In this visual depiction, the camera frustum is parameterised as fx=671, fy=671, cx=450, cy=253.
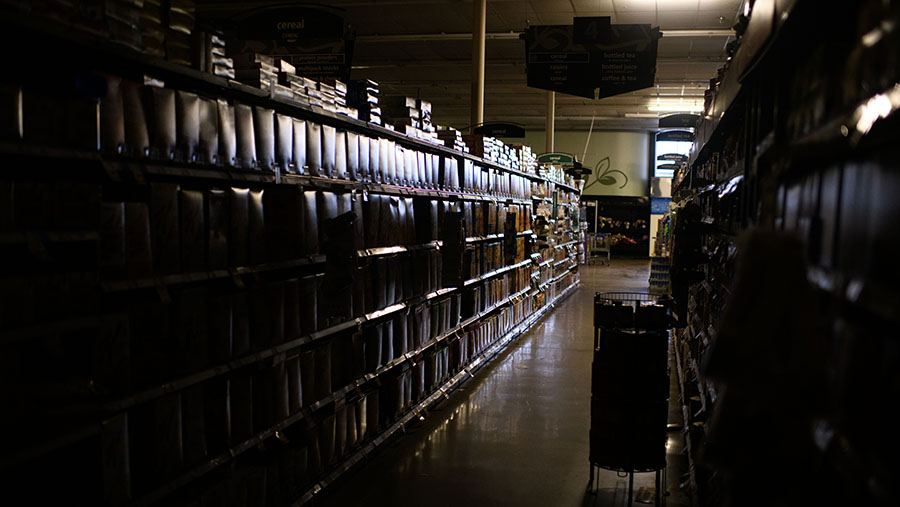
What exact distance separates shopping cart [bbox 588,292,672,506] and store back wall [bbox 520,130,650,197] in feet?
76.3

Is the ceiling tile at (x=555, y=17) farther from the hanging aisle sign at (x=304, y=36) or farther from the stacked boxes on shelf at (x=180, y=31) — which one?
the stacked boxes on shelf at (x=180, y=31)

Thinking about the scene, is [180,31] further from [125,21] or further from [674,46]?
[674,46]

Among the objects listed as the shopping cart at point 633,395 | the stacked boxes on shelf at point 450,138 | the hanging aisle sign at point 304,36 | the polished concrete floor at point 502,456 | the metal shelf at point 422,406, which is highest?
the hanging aisle sign at point 304,36

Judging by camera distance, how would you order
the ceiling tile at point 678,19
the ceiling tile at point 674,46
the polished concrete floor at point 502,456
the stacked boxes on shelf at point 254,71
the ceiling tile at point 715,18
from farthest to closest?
the ceiling tile at point 674,46 < the ceiling tile at point 678,19 < the ceiling tile at point 715,18 < the polished concrete floor at point 502,456 < the stacked boxes on shelf at point 254,71

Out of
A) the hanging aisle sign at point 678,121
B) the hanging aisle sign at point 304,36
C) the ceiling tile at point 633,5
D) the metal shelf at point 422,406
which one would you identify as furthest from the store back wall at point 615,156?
the hanging aisle sign at point 304,36

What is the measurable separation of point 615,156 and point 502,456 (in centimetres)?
2353

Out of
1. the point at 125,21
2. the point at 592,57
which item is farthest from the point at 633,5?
the point at 125,21

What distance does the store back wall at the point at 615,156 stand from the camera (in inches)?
1056

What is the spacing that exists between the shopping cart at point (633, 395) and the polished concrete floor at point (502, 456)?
341 millimetres

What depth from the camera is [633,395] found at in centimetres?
409

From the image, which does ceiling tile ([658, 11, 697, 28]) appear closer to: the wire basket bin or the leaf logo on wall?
the wire basket bin

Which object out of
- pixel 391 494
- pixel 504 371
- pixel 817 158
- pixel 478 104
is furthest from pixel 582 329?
pixel 817 158

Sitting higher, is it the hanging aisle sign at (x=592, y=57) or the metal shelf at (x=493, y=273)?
the hanging aisle sign at (x=592, y=57)

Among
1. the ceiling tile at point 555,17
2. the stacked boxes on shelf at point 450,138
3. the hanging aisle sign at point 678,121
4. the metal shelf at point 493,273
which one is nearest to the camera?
the stacked boxes on shelf at point 450,138
